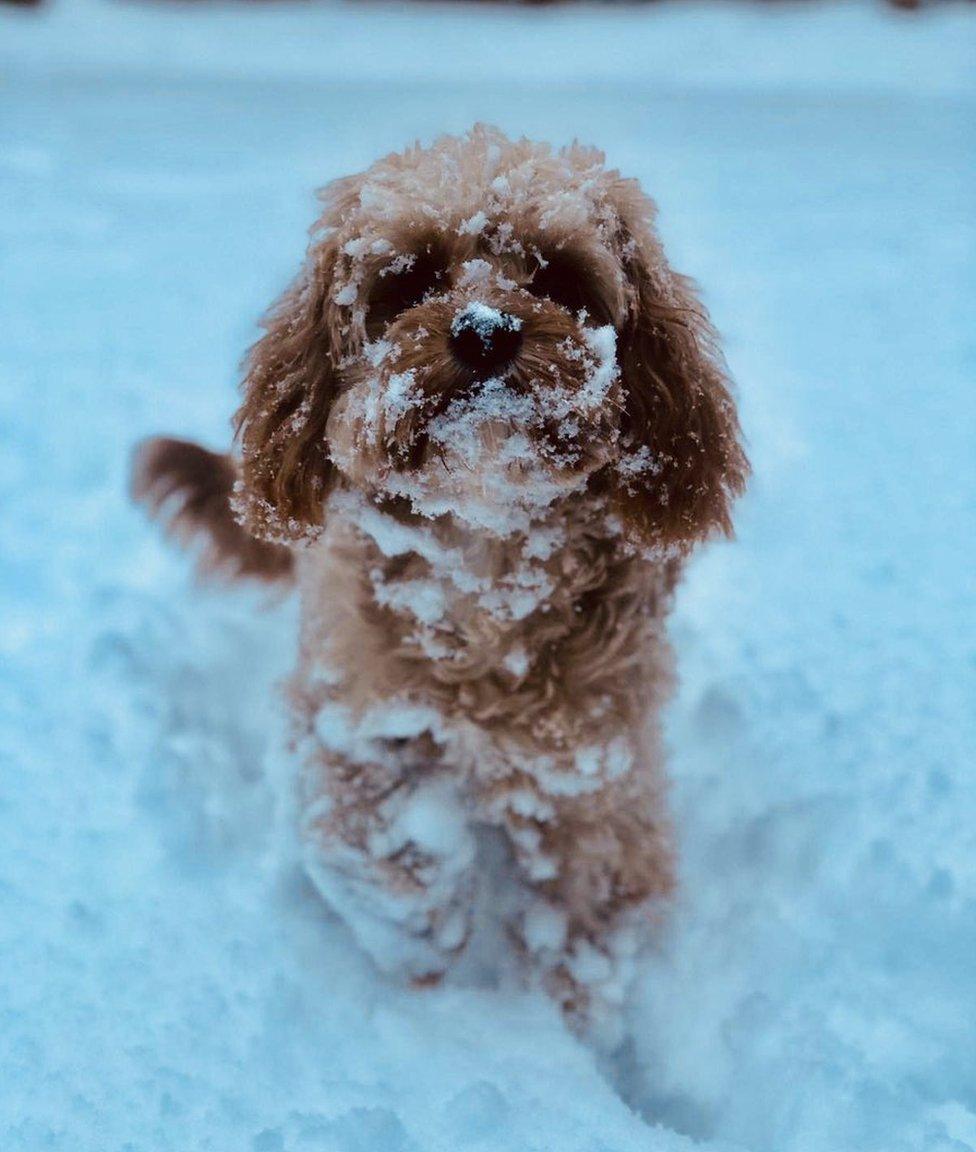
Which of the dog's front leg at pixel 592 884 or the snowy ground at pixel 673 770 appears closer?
the snowy ground at pixel 673 770

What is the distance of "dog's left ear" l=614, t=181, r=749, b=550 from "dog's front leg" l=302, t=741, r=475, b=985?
815 millimetres

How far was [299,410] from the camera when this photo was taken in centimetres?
218

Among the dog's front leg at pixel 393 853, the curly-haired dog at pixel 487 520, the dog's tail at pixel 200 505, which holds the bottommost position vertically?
the dog's front leg at pixel 393 853

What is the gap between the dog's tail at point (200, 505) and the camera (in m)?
3.22

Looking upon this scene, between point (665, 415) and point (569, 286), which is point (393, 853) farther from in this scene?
point (569, 286)

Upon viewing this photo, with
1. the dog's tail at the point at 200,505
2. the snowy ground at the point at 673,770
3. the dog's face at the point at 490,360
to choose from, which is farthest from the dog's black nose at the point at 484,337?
the dog's tail at the point at 200,505

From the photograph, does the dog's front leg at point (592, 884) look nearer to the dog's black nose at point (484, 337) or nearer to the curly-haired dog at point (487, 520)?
the curly-haired dog at point (487, 520)

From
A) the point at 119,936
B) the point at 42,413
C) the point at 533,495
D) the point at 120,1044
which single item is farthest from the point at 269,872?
the point at 42,413

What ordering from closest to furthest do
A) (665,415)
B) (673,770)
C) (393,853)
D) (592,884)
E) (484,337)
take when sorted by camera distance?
1. (484,337)
2. (665,415)
3. (393,853)
4. (592,884)
5. (673,770)

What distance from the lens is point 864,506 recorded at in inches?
151

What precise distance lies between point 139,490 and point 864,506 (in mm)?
2496

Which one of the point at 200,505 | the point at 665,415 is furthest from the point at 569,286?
the point at 200,505

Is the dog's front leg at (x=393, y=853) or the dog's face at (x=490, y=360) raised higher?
the dog's face at (x=490, y=360)

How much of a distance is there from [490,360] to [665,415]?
47cm
